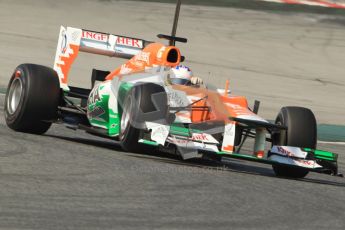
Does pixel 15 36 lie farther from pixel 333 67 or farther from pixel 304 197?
pixel 304 197

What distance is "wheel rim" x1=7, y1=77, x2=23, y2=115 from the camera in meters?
12.6

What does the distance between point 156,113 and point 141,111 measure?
0.18 metres

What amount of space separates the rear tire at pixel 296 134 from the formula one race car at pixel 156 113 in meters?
0.01

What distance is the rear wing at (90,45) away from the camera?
1322 cm

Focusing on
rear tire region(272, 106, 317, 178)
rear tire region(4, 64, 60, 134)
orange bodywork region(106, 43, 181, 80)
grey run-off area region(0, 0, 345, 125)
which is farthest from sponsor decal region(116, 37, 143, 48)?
grey run-off area region(0, 0, 345, 125)

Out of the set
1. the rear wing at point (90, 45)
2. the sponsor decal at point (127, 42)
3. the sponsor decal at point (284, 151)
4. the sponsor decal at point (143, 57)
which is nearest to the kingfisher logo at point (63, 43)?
the rear wing at point (90, 45)

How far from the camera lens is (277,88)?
23297 millimetres

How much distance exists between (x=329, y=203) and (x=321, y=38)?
801 inches

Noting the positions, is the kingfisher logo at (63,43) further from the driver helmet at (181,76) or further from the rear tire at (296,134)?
the rear tire at (296,134)

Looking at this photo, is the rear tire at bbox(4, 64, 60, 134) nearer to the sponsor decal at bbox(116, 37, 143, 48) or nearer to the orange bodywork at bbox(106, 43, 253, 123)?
the orange bodywork at bbox(106, 43, 253, 123)

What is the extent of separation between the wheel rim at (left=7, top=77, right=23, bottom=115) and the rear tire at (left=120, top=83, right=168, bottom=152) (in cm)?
215

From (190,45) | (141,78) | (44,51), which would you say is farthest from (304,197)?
(190,45)

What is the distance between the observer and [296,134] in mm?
11070

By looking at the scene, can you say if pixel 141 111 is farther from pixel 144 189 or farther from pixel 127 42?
pixel 127 42
